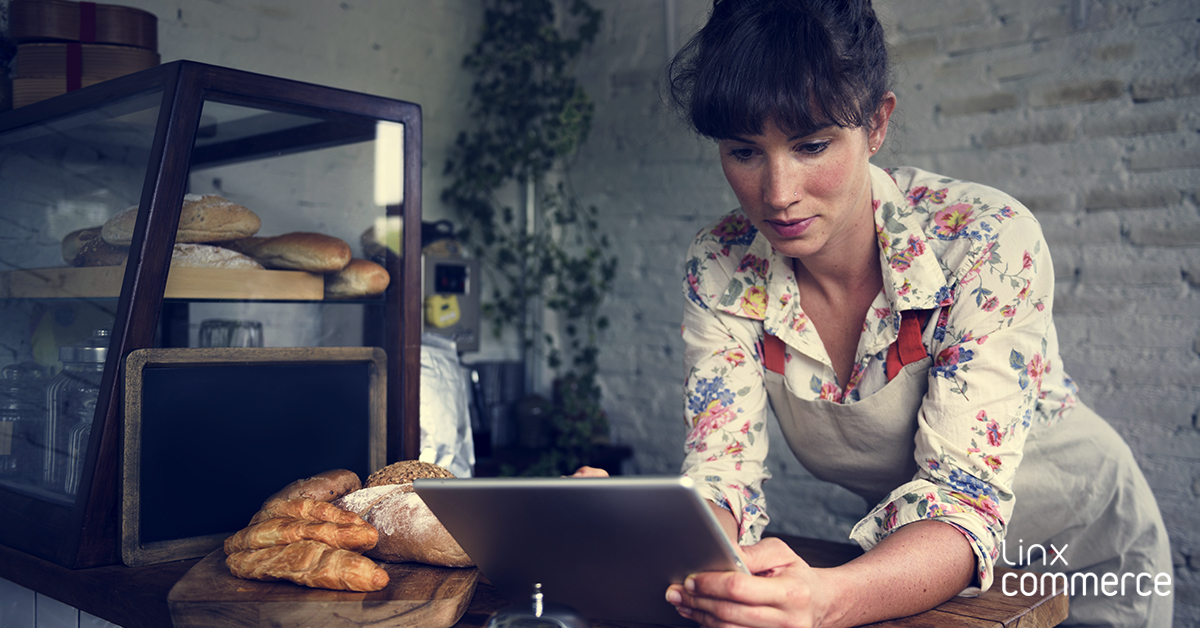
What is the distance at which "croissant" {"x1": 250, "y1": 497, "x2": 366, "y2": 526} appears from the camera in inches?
33.4

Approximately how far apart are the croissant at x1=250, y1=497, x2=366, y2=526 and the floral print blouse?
46 cm

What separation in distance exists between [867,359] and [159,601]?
0.91 meters

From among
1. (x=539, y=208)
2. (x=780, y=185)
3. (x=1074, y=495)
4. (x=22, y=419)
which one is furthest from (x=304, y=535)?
(x=539, y=208)

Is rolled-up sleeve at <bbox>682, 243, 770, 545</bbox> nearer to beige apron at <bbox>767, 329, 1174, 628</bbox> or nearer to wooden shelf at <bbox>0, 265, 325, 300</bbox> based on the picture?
beige apron at <bbox>767, 329, 1174, 628</bbox>

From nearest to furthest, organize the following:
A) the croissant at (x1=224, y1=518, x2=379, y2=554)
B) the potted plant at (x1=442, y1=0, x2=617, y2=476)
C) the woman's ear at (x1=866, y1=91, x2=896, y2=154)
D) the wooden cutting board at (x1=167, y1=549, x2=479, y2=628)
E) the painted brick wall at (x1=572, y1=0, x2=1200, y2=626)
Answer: the wooden cutting board at (x1=167, y1=549, x2=479, y2=628) → the croissant at (x1=224, y1=518, x2=379, y2=554) → the woman's ear at (x1=866, y1=91, x2=896, y2=154) → the painted brick wall at (x1=572, y1=0, x2=1200, y2=626) → the potted plant at (x1=442, y1=0, x2=617, y2=476)

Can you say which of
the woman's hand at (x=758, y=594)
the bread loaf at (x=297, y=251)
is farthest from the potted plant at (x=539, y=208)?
the woman's hand at (x=758, y=594)

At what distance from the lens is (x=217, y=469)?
3.23 ft

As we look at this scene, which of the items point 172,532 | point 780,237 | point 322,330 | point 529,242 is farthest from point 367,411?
point 529,242

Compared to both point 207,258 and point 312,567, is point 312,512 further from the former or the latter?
point 207,258

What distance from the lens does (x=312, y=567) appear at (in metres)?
0.75

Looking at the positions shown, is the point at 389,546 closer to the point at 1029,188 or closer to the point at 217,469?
the point at 217,469

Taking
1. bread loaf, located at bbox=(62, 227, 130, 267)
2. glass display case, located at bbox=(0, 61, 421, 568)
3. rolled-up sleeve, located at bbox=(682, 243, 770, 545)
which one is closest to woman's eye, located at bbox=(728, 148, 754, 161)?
rolled-up sleeve, located at bbox=(682, 243, 770, 545)

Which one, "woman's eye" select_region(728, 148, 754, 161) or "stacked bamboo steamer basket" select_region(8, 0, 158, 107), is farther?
"stacked bamboo steamer basket" select_region(8, 0, 158, 107)

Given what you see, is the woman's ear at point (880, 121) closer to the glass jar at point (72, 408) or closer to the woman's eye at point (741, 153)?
the woman's eye at point (741, 153)
